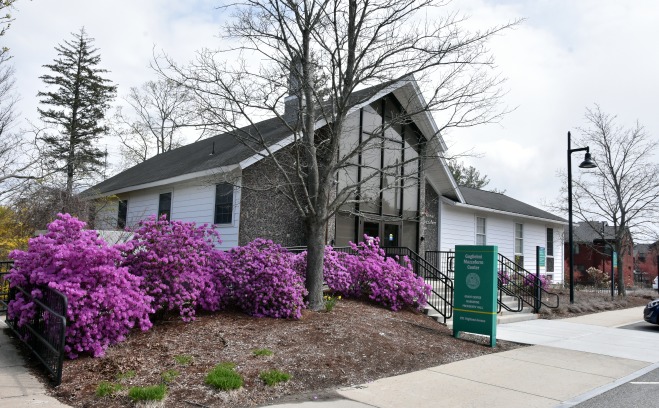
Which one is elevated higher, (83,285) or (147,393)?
(83,285)

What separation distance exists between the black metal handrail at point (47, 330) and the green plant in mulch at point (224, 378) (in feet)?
5.62

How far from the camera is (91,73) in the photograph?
35344 millimetres

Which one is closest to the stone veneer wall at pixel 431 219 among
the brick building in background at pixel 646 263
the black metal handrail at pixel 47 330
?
the black metal handrail at pixel 47 330

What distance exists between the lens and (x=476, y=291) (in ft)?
31.9

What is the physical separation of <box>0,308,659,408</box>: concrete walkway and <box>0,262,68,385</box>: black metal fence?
217mm

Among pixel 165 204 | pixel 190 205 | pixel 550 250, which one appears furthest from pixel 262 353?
pixel 550 250

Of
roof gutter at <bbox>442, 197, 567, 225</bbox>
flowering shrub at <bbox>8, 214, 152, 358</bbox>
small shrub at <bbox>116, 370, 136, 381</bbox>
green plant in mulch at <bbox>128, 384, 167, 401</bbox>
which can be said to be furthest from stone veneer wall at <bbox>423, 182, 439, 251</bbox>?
green plant in mulch at <bbox>128, 384, 167, 401</bbox>

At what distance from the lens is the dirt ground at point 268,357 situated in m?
5.72

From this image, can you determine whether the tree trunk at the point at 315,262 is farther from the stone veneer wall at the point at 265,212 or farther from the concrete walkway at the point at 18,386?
the concrete walkway at the point at 18,386

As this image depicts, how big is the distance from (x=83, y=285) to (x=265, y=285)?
3044mm

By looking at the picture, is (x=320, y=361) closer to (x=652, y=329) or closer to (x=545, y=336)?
(x=545, y=336)

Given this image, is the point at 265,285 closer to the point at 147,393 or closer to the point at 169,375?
the point at 169,375

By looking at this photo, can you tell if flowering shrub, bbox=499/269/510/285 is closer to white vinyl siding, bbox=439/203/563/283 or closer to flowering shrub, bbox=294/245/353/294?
white vinyl siding, bbox=439/203/563/283

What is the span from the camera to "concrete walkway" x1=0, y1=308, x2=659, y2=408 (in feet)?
19.1
